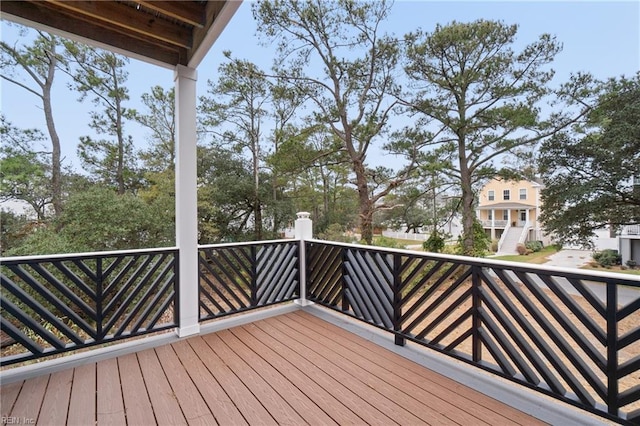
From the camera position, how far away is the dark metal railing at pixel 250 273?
3.25 m

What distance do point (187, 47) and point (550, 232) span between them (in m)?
10.6

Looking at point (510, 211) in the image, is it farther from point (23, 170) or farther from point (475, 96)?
point (23, 170)

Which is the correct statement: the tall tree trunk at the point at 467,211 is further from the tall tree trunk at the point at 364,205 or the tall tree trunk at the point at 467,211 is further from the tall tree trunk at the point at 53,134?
the tall tree trunk at the point at 53,134

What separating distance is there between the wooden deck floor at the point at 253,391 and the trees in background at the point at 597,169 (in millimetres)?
8924

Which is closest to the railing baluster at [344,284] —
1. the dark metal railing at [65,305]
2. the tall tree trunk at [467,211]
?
the dark metal railing at [65,305]

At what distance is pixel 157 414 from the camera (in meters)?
1.78

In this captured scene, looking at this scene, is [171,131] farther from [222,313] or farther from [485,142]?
[485,142]

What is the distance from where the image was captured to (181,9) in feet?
7.01

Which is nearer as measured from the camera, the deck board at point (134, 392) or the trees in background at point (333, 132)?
the deck board at point (134, 392)

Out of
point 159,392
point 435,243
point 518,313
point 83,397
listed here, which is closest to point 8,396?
point 83,397

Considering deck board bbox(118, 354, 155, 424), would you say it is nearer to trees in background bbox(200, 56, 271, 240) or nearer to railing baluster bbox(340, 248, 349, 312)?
railing baluster bbox(340, 248, 349, 312)

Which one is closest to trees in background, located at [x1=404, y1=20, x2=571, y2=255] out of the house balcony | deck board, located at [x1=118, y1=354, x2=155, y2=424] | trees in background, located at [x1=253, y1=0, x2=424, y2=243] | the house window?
trees in background, located at [x1=253, y1=0, x2=424, y2=243]

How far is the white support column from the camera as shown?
284 cm

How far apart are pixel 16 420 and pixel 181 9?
2.80 meters
